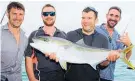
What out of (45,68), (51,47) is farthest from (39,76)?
(51,47)

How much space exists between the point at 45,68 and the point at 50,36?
0.58 meters

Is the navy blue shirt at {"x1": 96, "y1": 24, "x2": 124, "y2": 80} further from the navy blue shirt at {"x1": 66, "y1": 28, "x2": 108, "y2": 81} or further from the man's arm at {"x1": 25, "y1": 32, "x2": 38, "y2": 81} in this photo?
the man's arm at {"x1": 25, "y1": 32, "x2": 38, "y2": 81}

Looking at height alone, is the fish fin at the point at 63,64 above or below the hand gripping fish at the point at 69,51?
below

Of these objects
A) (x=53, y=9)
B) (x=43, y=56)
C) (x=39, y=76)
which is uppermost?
(x=53, y=9)

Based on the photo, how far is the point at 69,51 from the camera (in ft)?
18.3

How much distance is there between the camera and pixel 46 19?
584 centimetres

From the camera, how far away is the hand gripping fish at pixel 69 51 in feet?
18.1

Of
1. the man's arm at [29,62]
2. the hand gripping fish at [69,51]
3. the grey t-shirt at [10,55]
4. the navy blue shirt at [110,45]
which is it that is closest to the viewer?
the hand gripping fish at [69,51]

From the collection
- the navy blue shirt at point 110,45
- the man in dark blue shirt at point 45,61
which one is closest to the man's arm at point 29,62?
the man in dark blue shirt at point 45,61

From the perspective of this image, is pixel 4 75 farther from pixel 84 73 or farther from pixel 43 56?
pixel 84 73

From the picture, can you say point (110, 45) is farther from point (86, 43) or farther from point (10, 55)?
point (10, 55)

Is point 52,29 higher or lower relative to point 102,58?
higher

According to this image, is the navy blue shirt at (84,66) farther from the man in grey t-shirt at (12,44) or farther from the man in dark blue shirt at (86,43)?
the man in grey t-shirt at (12,44)

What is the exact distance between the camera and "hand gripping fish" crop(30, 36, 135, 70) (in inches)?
217
